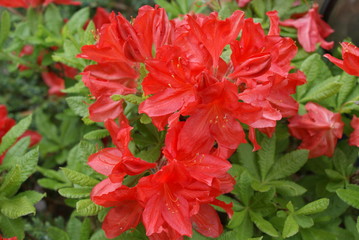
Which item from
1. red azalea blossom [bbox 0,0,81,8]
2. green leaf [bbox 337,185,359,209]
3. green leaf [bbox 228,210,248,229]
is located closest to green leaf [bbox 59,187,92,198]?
green leaf [bbox 228,210,248,229]

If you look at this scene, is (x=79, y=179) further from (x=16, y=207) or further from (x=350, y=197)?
(x=350, y=197)

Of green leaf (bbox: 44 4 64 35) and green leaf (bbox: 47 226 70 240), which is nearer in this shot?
green leaf (bbox: 47 226 70 240)

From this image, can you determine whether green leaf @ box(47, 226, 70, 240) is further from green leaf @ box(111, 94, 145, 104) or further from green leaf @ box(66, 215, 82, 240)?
green leaf @ box(111, 94, 145, 104)

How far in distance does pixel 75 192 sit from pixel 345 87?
2.64 ft

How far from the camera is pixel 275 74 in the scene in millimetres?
973

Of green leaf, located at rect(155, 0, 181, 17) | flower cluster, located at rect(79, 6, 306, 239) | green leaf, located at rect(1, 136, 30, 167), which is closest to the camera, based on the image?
flower cluster, located at rect(79, 6, 306, 239)

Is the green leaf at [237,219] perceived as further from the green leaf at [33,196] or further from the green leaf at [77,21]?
the green leaf at [77,21]

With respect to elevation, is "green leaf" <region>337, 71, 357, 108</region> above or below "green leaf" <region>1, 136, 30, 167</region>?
above

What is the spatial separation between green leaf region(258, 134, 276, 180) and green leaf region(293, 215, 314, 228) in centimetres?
16

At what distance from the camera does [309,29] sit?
1357 mm

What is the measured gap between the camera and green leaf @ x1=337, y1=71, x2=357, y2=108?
1.26m

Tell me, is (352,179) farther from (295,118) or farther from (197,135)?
(197,135)

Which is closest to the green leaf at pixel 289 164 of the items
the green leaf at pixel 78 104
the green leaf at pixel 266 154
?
the green leaf at pixel 266 154

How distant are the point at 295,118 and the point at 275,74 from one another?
0.29 meters
